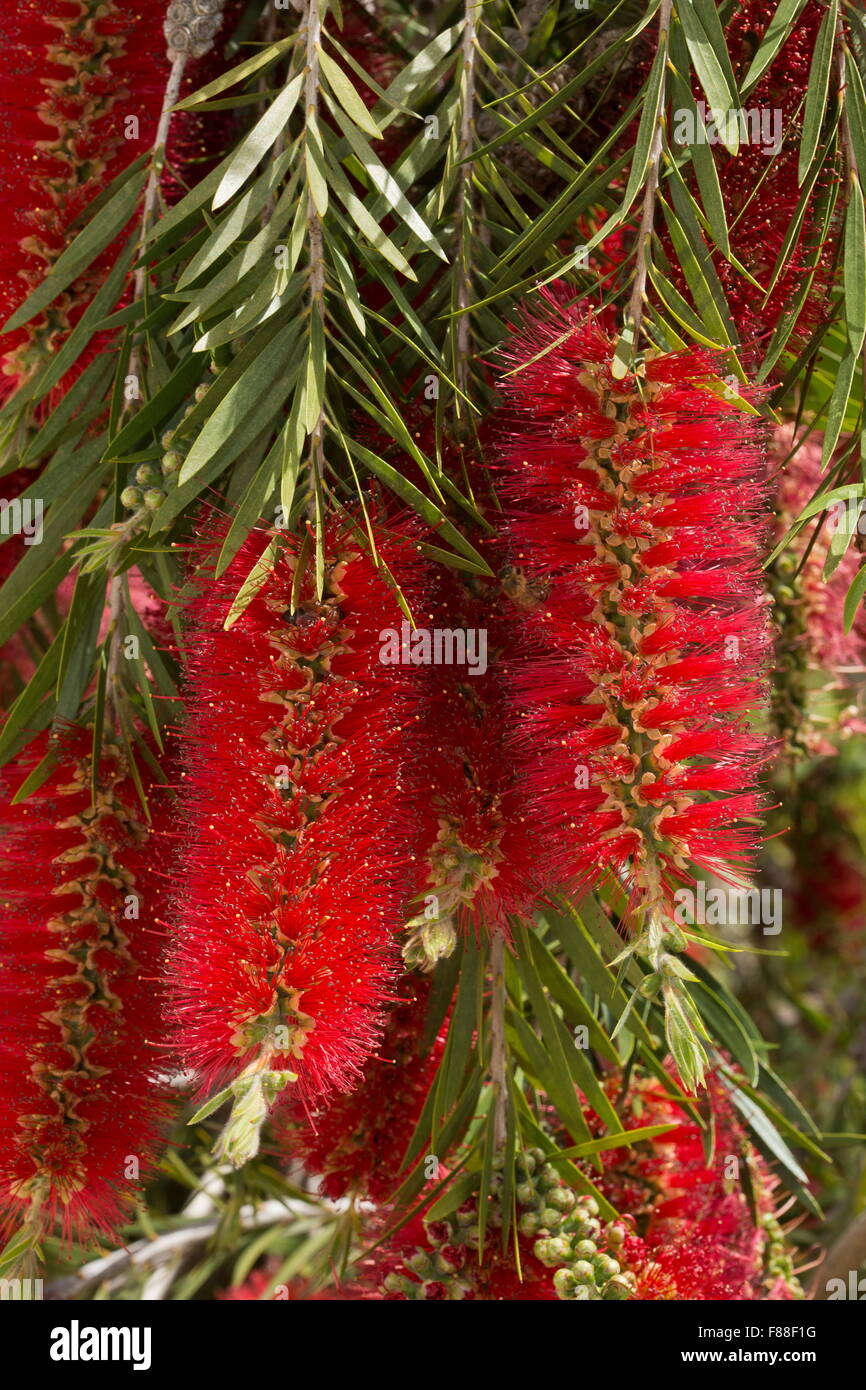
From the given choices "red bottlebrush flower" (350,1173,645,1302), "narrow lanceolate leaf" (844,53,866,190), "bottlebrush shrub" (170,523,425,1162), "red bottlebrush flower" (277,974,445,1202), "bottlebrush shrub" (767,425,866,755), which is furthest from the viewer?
"bottlebrush shrub" (767,425,866,755)

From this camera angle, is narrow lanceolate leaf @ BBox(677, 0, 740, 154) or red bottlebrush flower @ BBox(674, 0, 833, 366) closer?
narrow lanceolate leaf @ BBox(677, 0, 740, 154)

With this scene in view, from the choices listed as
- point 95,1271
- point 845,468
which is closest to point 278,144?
point 845,468

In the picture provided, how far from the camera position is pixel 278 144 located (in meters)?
0.99

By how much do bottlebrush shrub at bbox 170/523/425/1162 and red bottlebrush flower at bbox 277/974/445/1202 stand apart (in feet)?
0.94

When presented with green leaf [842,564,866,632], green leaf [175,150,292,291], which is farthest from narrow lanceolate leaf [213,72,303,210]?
green leaf [842,564,866,632]

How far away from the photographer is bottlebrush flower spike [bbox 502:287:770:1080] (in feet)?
2.68

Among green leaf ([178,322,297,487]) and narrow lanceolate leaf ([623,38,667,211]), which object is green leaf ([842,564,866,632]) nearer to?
narrow lanceolate leaf ([623,38,667,211])

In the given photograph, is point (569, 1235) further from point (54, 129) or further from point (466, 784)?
point (54, 129)

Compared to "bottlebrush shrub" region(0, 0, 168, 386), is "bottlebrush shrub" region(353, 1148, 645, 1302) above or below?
below

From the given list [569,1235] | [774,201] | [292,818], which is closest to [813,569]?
[774,201]

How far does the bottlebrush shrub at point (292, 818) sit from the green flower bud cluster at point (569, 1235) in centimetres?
29

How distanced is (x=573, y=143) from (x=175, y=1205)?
2176mm

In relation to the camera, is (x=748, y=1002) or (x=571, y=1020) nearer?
(x=571, y=1020)
